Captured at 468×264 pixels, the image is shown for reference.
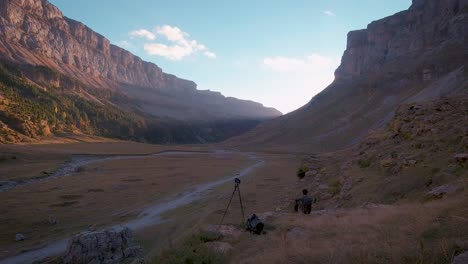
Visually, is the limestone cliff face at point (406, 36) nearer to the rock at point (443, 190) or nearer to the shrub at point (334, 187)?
the shrub at point (334, 187)

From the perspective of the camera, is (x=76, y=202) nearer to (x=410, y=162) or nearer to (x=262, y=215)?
(x=262, y=215)

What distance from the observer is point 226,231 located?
12.7 metres

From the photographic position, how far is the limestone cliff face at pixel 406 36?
119 meters

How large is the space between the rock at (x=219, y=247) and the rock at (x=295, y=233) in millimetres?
2019

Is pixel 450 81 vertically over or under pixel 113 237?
over

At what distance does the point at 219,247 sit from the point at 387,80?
126 metres

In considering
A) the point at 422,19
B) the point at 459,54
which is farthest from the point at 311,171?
the point at 422,19

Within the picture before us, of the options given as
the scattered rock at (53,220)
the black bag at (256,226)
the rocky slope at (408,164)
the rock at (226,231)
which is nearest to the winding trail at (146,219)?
the scattered rock at (53,220)

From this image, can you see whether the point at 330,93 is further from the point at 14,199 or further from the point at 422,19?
the point at 14,199

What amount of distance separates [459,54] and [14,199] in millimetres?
110379

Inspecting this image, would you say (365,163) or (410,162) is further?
(365,163)

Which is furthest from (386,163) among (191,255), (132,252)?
(191,255)

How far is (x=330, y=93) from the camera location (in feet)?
524

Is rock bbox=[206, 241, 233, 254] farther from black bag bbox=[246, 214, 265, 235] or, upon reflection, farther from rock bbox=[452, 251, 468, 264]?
rock bbox=[452, 251, 468, 264]
